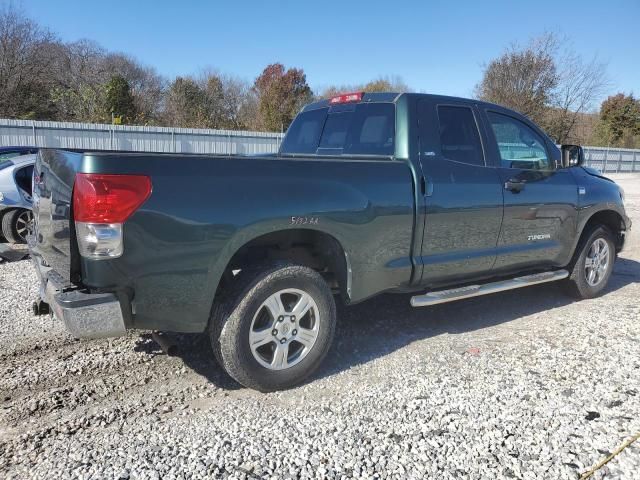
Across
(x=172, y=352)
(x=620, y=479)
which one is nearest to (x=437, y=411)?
(x=620, y=479)

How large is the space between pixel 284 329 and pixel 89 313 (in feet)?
3.87

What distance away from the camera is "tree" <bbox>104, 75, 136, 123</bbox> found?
28919mm

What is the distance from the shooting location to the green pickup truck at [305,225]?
2758 mm

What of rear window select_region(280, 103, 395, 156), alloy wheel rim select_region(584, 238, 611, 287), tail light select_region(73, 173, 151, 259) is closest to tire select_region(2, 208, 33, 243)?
rear window select_region(280, 103, 395, 156)

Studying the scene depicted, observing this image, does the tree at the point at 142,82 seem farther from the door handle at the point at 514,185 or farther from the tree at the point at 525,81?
the door handle at the point at 514,185

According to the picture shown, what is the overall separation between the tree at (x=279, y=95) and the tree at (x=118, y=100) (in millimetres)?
9415

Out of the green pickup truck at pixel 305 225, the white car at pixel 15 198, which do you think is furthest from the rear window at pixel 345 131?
the white car at pixel 15 198

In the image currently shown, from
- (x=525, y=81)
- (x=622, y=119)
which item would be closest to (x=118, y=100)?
(x=525, y=81)

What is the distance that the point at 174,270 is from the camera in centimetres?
288

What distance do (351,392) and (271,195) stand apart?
1379 mm

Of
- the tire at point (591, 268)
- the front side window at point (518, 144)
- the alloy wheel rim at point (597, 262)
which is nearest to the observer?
the front side window at point (518, 144)

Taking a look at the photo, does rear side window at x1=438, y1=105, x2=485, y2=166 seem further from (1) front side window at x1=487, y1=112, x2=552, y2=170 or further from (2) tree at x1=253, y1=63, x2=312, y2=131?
(2) tree at x1=253, y1=63, x2=312, y2=131

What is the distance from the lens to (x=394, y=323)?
471cm

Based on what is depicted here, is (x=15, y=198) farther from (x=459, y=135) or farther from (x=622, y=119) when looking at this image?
(x=622, y=119)
